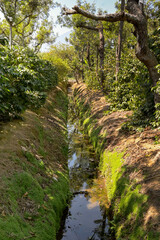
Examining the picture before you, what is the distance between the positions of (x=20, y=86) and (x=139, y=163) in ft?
18.2

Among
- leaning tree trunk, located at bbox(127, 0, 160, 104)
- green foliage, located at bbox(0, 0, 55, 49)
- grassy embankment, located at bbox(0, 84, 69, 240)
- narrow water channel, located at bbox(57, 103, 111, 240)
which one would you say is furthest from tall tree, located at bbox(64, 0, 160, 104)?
green foliage, located at bbox(0, 0, 55, 49)

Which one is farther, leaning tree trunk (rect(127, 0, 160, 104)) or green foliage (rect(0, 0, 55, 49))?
green foliage (rect(0, 0, 55, 49))

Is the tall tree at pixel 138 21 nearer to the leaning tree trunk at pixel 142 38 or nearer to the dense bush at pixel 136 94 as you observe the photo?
the leaning tree trunk at pixel 142 38

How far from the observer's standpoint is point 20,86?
26.8 ft

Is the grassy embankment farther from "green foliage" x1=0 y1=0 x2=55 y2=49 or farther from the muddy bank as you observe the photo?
"green foliage" x1=0 y1=0 x2=55 y2=49

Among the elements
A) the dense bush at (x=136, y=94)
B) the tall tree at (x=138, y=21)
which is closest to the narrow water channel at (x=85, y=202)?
the dense bush at (x=136, y=94)

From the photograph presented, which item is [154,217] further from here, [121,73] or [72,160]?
[121,73]

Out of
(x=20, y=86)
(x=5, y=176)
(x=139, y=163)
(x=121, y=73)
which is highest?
(x=121, y=73)

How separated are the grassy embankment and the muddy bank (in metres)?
1.93

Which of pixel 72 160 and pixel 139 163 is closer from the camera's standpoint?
pixel 139 163

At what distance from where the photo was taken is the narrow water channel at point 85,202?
6355 mm

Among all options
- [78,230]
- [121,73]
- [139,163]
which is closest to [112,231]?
[78,230]

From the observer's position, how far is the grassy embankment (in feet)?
14.8

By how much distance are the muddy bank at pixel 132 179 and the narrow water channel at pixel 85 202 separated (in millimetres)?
474
